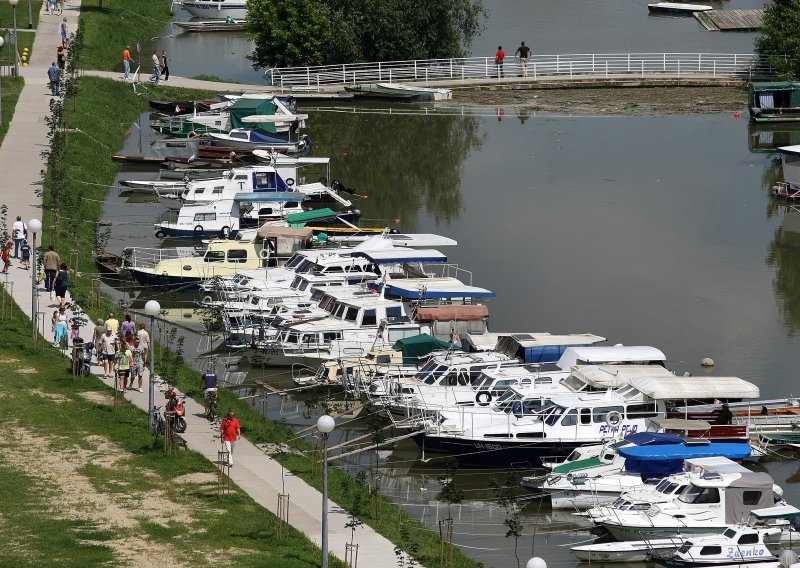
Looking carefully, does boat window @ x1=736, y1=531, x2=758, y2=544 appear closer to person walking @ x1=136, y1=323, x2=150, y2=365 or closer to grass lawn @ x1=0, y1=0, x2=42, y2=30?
person walking @ x1=136, y1=323, x2=150, y2=365

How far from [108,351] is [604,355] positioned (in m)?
14.5

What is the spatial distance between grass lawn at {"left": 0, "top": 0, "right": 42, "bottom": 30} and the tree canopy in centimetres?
1393

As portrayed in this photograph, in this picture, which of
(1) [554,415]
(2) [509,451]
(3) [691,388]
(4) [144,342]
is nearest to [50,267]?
(4) [144,342]

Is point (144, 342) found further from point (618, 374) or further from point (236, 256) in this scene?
point (236, 256)

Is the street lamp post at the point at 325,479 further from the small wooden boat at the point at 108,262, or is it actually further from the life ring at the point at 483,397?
the small wooden boat at the point at 108,262

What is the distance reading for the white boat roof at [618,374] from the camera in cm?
4522

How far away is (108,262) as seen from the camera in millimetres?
61438

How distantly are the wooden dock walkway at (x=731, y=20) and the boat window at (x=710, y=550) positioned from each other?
97066mm

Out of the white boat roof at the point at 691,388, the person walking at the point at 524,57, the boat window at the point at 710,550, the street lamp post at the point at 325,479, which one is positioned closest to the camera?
the street lamp post at the point at 325,479

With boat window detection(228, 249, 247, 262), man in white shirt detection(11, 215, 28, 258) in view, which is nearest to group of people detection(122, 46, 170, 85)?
boat window detection(228, 249, 247, 262)

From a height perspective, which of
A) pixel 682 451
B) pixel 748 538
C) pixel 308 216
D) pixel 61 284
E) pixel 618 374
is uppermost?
pixel 308 216

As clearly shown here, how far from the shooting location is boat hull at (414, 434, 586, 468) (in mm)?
43125

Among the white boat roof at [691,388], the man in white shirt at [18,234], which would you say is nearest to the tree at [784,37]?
the man in white shirt at [18,234]

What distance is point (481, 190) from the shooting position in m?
79.2
